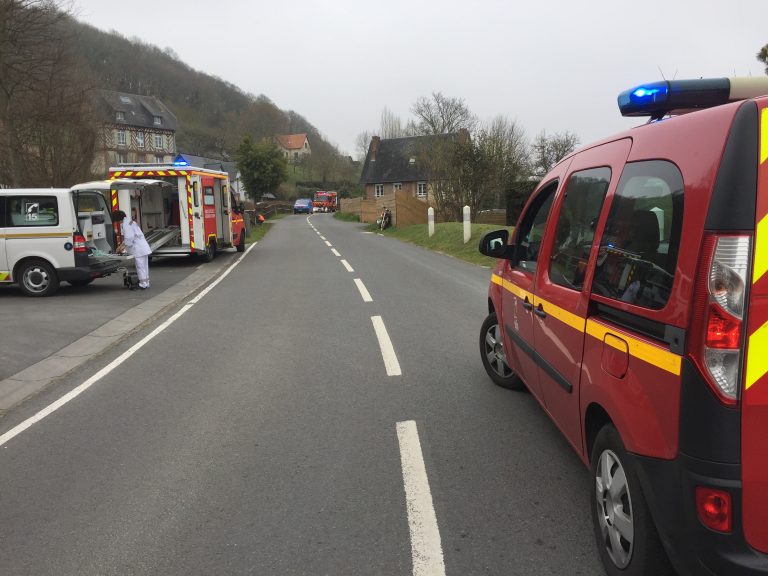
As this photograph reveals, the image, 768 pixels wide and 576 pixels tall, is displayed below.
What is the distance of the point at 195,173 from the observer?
55.2ft

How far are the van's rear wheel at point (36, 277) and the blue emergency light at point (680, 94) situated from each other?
11385 millimetres

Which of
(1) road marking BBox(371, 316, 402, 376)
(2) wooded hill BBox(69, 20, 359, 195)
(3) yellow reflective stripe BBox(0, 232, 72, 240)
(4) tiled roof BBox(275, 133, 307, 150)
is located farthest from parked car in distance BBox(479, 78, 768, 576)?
(4) tiled roof BBox(275, 133, 307, 150)

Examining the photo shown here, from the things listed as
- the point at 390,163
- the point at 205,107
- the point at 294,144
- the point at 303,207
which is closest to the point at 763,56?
the point at 390,163

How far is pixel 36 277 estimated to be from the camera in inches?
447

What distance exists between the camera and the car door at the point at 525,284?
4.01 m

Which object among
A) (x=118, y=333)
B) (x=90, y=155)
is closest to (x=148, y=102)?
(x=90, y=155)

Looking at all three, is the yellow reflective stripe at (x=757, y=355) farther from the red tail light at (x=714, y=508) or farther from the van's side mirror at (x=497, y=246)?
the van's side mirror at (x=497, y=246)

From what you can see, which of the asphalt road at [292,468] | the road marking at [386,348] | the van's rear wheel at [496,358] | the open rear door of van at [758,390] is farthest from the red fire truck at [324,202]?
the open rear door of van at [758,390]

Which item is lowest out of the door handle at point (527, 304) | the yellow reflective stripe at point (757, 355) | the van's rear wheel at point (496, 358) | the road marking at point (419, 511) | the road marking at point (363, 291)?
the road marking at point (419, 511)

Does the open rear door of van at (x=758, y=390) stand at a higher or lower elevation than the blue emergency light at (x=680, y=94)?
lower

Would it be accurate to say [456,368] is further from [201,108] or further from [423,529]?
[201,108]

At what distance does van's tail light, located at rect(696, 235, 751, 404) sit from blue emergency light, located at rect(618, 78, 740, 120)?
1.21 metres

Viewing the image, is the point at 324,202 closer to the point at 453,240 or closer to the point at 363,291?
the point at 453,240

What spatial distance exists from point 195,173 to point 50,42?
10.3 metres
